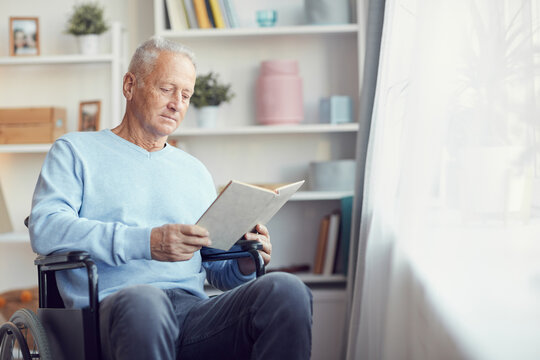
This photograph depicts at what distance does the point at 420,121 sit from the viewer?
156 cm

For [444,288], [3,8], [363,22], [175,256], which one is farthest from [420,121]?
[3,8]

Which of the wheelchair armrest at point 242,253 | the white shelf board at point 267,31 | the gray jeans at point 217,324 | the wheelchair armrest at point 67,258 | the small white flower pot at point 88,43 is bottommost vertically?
the gray jeans at point 217,324

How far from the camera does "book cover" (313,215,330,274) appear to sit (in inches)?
128

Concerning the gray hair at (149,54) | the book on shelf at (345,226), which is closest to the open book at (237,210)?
the gray hair at (149,54)

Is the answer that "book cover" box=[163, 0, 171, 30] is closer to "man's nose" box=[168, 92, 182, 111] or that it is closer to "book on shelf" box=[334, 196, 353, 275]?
"book on shelf" box=[334, 196, 353, 275]

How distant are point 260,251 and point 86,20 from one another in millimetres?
2015

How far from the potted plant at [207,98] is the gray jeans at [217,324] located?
1.75 meters

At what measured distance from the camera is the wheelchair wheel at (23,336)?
4.87 feet

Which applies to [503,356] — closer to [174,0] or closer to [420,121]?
[420,121]

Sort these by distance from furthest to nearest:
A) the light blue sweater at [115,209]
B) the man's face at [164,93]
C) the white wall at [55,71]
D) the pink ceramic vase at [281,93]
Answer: the white wall at [55,71], the pink ceramic vase at [281,93], the man's face at [164,93], the light blue sweater at [115,209]

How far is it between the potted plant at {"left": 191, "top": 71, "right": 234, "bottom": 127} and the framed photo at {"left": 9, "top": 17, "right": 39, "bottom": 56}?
858mm

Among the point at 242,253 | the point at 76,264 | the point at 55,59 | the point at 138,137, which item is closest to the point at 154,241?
the point at 76,264

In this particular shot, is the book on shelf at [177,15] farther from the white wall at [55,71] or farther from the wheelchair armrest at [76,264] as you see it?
the wheelchair armrest at [76,264]

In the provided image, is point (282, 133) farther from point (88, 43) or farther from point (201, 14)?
point (88, 43)
